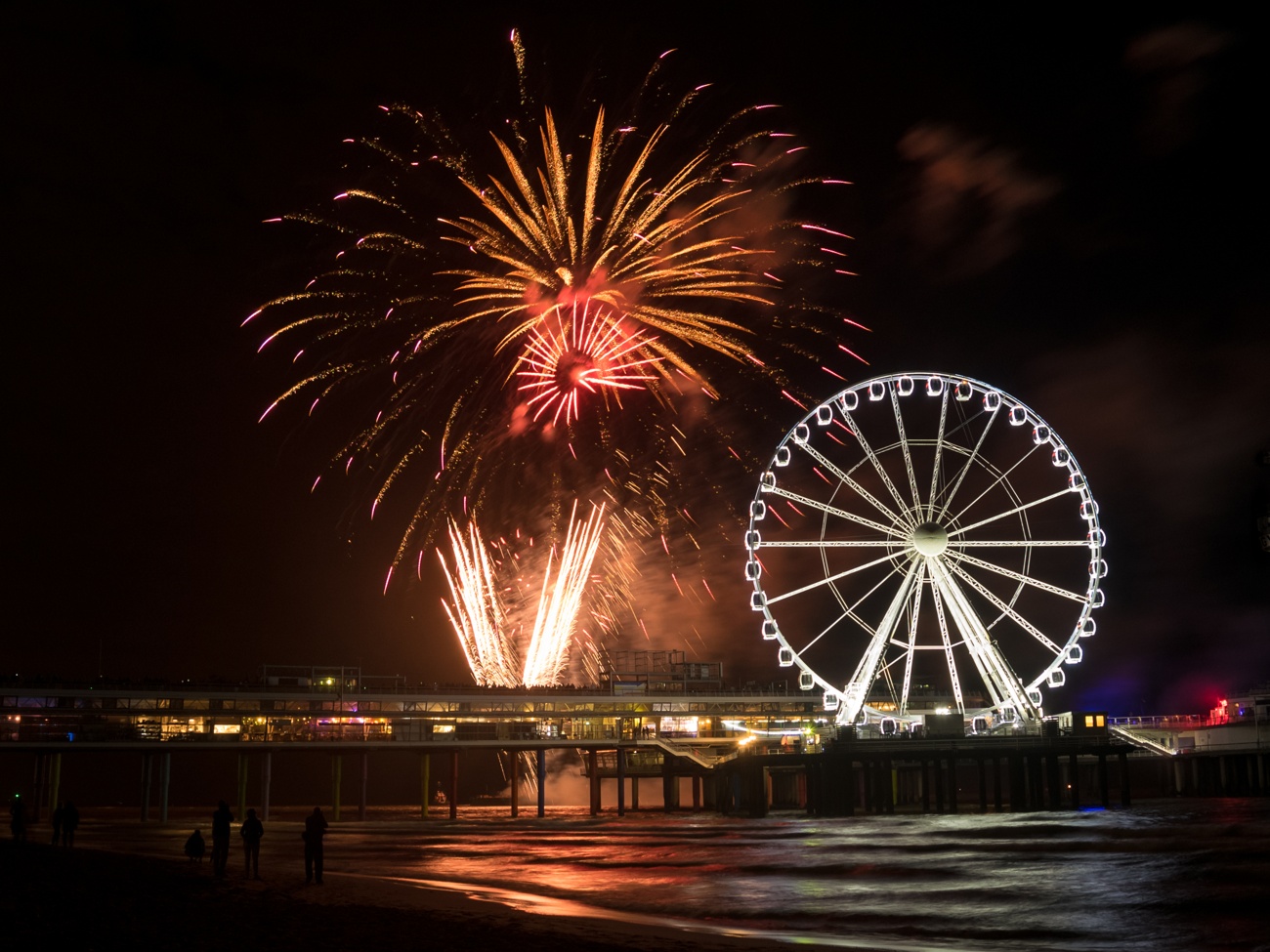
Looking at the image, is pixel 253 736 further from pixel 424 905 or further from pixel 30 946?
pixel 30 946

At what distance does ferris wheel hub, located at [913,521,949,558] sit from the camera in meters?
52.9

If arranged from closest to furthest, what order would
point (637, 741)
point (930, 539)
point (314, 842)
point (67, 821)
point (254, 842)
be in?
point (314, 842) < point (254, 842) < point (67, 821) < point (930, 539) < point (637, 741)

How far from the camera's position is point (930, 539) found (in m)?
52.9

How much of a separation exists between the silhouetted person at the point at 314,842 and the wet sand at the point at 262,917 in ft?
1.22

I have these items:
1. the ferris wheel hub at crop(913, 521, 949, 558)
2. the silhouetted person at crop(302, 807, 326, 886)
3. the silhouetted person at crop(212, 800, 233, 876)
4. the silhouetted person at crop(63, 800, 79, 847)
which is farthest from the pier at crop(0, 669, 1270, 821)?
the silhouetted person at crop(302, 807, 326, 886)

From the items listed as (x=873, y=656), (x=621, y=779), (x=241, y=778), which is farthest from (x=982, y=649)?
(x=241, y=778)

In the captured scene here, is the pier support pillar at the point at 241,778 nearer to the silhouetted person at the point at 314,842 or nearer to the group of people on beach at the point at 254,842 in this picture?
the group of people on beach at the point at 254,842

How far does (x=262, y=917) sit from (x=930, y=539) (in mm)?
36793

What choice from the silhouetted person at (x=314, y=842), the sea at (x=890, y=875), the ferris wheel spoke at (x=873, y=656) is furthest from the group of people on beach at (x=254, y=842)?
the ferris wheel spoke at (x=873, y=656)

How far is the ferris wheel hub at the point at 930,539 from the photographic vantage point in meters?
52.9

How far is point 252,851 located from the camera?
27500mm

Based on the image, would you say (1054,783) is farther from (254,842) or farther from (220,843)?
(220,843)

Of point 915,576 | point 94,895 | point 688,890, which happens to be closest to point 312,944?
point 94,895

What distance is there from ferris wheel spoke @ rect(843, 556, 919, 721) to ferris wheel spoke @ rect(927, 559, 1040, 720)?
1166 millimetres
